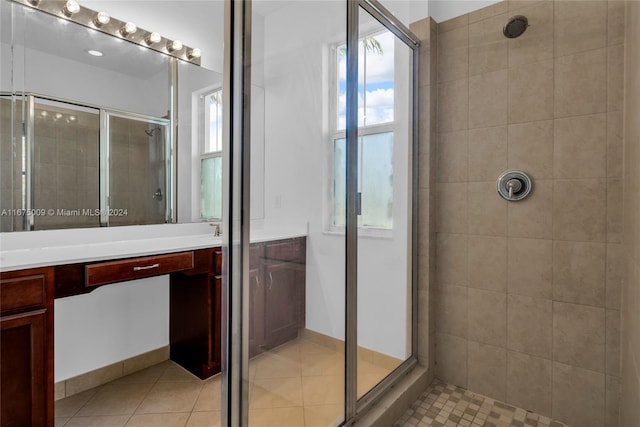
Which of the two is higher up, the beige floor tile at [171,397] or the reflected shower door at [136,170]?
the reflected shower door at [136,170]

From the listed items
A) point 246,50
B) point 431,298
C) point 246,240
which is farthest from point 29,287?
point 431,298

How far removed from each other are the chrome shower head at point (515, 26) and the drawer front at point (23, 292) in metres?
2.43

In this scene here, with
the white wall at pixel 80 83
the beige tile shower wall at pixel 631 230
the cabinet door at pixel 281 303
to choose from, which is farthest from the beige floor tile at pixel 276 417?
the white wall at pixel 80 83

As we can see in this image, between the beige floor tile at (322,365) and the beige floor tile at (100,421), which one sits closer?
the beige floor tile at (322,365)

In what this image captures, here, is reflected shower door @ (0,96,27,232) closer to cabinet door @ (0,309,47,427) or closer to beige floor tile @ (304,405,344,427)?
cabinet door @ (0,309,47,427)

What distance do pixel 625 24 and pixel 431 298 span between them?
159 centimetres

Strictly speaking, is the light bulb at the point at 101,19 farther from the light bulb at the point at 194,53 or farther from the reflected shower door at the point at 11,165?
the reflected shower door at the point at 11,165

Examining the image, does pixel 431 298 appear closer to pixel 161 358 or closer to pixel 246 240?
pixel 246 240

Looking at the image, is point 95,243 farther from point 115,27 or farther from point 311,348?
point 311,348

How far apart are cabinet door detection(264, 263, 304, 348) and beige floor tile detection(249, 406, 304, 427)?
221mm

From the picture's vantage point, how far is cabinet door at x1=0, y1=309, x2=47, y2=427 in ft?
4.19

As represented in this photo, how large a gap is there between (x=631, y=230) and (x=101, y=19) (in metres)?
2.78

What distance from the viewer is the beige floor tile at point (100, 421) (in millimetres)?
1617

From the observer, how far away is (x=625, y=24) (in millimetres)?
1417
